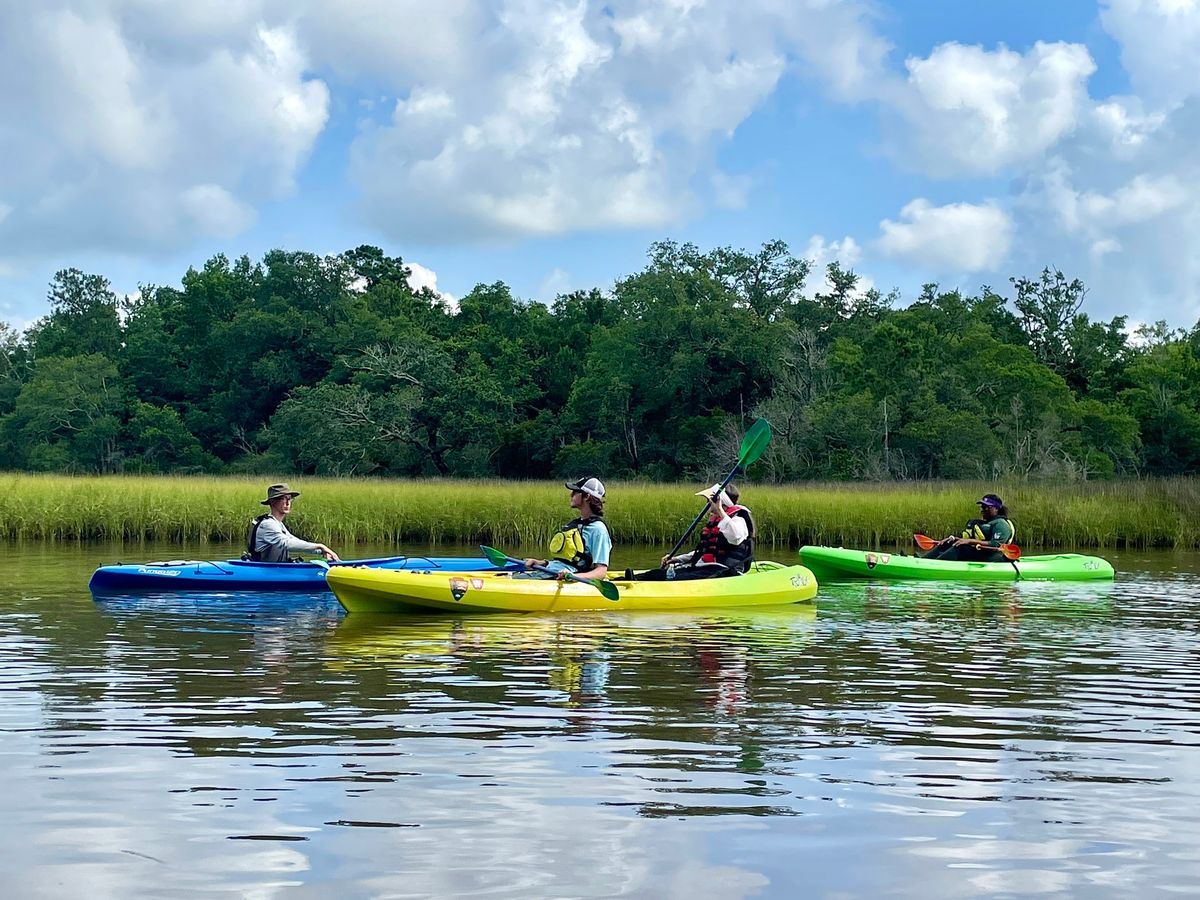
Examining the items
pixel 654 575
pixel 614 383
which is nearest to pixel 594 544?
pixel 654 575

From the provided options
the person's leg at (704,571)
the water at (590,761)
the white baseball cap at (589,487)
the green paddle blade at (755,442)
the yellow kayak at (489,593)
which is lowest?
the water at (590,761)

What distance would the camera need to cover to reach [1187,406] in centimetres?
4256

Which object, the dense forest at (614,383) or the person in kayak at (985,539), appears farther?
the dense forest at (614,383)

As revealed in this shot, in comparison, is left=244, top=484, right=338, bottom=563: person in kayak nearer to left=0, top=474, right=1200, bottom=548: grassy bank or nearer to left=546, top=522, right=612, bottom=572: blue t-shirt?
left=546, top=522, right=612, bottom=572: blue t-shirt

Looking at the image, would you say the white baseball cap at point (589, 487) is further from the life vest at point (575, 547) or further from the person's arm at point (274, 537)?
the person's arm at point (274, 537)

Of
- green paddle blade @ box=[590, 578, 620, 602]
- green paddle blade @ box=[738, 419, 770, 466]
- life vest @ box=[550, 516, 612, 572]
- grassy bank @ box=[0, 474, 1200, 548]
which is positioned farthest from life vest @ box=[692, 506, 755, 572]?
grassy bank @ box=[0, 474, 1200, 548]

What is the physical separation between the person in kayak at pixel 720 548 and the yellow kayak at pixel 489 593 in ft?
1.05

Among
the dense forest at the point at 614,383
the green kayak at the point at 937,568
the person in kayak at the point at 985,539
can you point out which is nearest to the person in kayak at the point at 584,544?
the green kayak at the point at 937,568

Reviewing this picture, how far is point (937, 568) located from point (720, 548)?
3609mm

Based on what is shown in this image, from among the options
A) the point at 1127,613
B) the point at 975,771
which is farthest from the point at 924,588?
the point at 975,771

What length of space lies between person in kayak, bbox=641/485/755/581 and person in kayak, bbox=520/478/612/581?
0.82 meters

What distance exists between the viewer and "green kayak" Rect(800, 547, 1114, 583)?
13914 millimetres

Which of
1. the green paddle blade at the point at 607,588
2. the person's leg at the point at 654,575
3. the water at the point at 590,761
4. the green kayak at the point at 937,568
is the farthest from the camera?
the green kayak at the point at 937,568

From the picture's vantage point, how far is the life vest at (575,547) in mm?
10484
